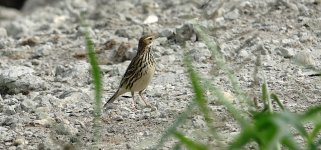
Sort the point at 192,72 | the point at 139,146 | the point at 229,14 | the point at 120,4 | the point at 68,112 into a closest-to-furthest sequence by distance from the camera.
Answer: the point at 192,72 < the point at 139,146 < the point at 68,112 < the point at 229,14 < the point at 120,4

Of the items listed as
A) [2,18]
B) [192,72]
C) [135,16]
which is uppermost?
[192,72]

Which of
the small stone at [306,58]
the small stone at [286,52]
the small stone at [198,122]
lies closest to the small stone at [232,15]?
the small stone at [286,52]

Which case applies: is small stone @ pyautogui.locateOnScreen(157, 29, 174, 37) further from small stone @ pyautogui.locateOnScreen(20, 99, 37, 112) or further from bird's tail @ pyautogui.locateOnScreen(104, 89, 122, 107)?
small stone @ pyautogui.locateOnScreen(20, 99, 37, 112)

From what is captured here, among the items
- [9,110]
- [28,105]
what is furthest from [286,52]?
[9,110]

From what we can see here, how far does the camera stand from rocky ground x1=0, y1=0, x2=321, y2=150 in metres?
8.20

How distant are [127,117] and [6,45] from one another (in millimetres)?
4895

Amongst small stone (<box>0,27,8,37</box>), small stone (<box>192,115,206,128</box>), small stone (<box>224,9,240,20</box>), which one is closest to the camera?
small stone (<box>192,115,206,128</box>)

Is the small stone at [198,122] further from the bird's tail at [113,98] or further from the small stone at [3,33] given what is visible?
the small stone at [3,33]

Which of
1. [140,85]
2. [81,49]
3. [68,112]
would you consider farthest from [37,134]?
[81,49]

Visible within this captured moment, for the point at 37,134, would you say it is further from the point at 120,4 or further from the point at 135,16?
the point at 120,4

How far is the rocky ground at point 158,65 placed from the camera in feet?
26.9

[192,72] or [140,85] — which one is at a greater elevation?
[192,72]

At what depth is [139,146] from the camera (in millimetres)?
7547

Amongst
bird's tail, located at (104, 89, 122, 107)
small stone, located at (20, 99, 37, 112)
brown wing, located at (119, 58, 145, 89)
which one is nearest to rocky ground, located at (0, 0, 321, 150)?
small stone, located at (20, 99, 37, 112)
